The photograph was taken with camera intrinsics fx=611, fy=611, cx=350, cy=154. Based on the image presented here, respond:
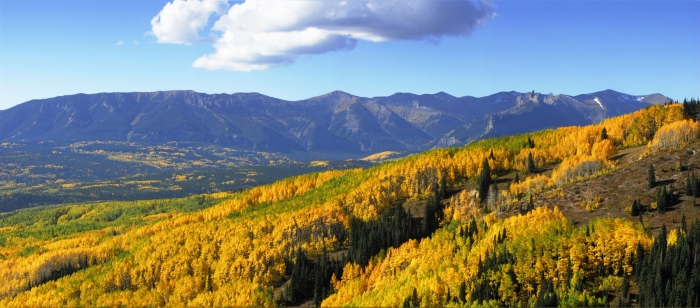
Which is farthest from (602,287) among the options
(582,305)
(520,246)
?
(520,246)

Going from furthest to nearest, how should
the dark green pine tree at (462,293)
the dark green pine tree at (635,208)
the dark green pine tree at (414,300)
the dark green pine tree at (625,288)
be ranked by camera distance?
the dark green pine tree at (635,208), the dark green pine tree at (414,300), the dark green pine tree at (462,293), the dark green pine tree at (625,288)

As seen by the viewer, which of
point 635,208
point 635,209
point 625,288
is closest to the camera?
point 625,288

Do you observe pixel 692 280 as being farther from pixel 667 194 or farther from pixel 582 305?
pixel 667 194

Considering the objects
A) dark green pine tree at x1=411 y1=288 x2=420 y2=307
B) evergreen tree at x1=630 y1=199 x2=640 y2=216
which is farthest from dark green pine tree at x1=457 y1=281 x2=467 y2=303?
evergreen tree at x1=630 y1=199 x2=640 y2=216

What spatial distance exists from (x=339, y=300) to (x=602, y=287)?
75881 mm

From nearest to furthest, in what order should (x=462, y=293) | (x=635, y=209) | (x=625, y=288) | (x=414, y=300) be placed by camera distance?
(x=625, y=288) → (x=462, y=293) → (x=414, y=300) → (x=635, y=209)

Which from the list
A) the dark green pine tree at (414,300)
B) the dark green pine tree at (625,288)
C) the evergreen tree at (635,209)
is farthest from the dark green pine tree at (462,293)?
the evergreen tree at (635,209)

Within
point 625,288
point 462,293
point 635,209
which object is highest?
point 635,209

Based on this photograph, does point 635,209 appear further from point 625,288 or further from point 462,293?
point 462,293

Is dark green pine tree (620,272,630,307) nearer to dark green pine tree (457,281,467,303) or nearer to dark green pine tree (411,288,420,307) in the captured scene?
dark green pine tree (457,281,467,303)

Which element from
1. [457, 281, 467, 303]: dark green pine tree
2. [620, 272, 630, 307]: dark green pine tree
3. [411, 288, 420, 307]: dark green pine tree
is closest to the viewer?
[620, 272, 630, 307]: dark green pine tree

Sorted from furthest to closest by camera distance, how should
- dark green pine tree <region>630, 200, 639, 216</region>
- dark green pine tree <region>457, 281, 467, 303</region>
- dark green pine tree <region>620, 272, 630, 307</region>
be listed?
dark green pine tree <region>630, 200, 639, 216</region>, dark green pine tree <region>457, 281, 467, 303</region>, dark green pine tree <region>620, 272, 630, 307</region>

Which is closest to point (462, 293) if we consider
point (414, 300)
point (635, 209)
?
point (414, 300)

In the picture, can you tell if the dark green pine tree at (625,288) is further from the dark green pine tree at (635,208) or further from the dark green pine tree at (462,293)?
the dark green pine tree at (635,208)
